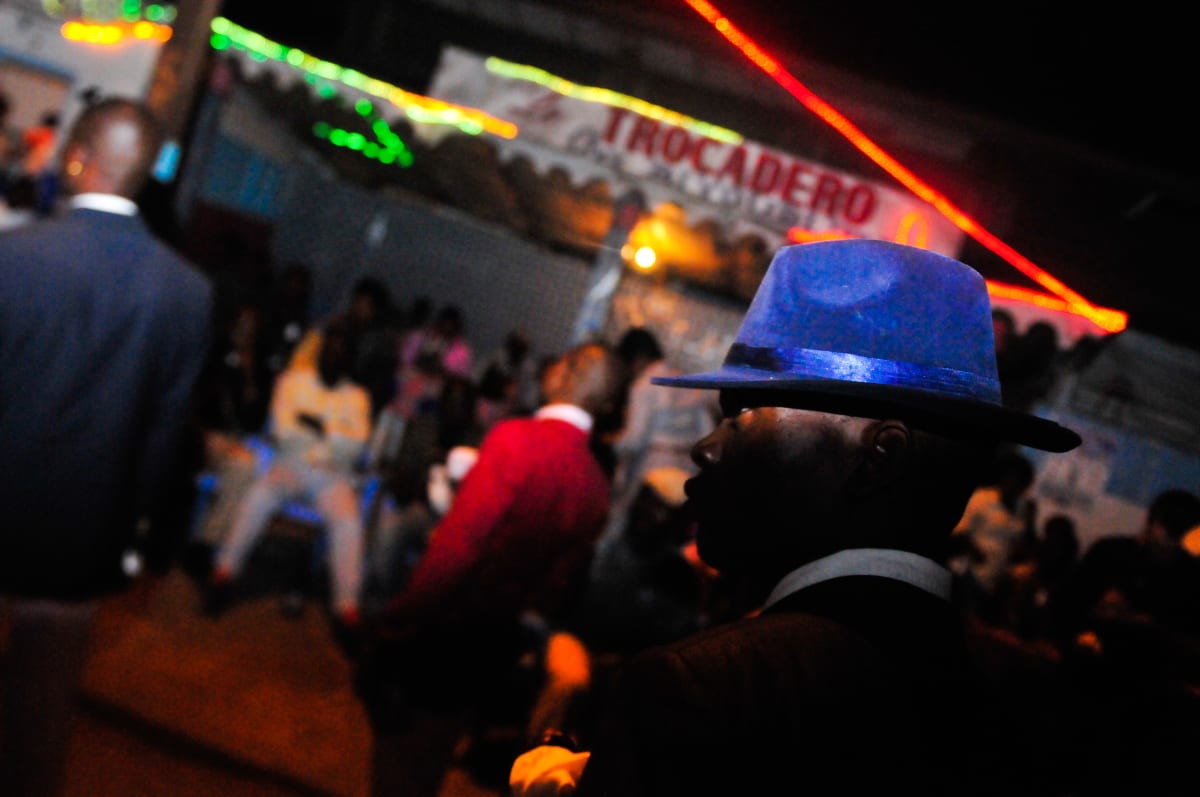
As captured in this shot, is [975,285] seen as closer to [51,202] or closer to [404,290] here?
[51,202]

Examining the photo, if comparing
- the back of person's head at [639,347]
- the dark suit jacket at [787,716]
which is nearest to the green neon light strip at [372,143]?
the back of person's head at [639,347]

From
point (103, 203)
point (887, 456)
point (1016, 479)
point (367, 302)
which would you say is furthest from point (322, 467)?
point (1016, 479)

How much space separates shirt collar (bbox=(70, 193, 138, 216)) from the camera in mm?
2270

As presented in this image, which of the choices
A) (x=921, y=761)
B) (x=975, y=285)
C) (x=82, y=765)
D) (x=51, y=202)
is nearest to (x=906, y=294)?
(x=975, y=285)

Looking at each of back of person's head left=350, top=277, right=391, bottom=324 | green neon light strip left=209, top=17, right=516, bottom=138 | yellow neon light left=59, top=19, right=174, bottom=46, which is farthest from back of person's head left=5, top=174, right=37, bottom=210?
back of person's head left=350, top=277, right=391, bottom=324

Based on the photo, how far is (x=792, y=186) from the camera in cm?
633

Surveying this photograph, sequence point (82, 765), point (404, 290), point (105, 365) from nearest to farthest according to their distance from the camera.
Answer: point (105, 365) → point (82, 765) → point (404, 290)

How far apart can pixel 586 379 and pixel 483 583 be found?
955mm

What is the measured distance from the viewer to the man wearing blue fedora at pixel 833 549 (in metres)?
0.96

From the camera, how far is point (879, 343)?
4.17 feet

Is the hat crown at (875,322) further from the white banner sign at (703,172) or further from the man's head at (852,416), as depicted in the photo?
the white banner sign at (703,172)

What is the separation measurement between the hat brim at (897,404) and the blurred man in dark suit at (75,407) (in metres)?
1.75

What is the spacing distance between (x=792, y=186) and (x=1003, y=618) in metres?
3.65

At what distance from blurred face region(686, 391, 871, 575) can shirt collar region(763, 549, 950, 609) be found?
28mm
